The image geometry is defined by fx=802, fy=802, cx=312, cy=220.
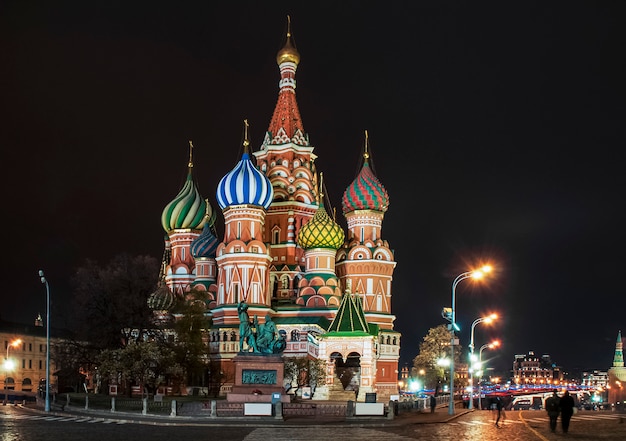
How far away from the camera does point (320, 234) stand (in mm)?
65500

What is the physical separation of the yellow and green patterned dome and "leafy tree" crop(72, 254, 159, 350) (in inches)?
677

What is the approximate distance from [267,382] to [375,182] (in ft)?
113

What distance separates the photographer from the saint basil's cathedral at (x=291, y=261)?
58.3 metres

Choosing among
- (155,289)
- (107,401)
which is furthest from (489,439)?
(155,289)

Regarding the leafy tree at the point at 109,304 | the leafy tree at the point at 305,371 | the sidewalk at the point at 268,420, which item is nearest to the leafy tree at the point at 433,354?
the leafy tree at the point at 305,371

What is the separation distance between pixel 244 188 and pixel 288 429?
36685 mm

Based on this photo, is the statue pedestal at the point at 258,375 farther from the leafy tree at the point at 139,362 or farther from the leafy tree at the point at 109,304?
the leafy tree at the point at 109,304

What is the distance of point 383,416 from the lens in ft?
109

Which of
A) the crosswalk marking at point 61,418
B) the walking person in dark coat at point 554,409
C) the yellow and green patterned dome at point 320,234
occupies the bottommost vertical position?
the crosswalk marking at point 61,418

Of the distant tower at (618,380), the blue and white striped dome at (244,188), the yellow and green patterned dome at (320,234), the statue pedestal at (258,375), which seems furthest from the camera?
the distant tower at (618,380)

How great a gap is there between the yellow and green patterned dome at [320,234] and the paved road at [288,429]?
3131 centimetres

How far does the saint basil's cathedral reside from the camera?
58312mm

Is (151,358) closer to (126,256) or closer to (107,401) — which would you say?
(107,401)

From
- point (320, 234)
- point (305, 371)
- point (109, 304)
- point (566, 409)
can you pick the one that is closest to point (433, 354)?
point (320, 234)
